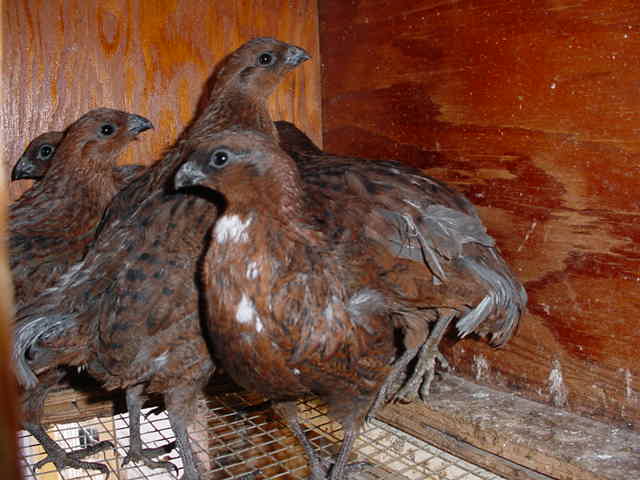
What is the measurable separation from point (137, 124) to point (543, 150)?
146 centimetres

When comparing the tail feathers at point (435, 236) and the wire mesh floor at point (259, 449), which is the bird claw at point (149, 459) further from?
the tail feathers at point (435, 236)

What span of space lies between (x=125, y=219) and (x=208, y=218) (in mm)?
357

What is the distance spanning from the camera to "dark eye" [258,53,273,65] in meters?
2.36

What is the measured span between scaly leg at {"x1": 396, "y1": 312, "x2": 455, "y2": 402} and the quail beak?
5.32ft

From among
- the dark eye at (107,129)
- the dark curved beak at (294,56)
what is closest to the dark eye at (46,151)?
the dark eye at (107,129)

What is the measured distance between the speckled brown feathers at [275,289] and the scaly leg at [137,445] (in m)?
0.58

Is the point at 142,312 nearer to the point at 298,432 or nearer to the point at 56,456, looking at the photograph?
the point at 298,432

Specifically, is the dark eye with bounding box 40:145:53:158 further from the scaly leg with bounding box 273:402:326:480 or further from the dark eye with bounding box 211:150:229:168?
the scaly leg with bounding box 273:402:326:480

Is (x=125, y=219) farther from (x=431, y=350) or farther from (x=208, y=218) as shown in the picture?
(x=431, y=350)

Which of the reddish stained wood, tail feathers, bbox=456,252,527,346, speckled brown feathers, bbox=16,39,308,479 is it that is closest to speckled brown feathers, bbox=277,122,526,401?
tail feathers, bbox=456,252,527,346

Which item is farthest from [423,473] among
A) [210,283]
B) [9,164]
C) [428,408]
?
[9,164]

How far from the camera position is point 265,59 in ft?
7.75

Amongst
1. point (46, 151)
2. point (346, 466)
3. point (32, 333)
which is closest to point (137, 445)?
point (32, 333)

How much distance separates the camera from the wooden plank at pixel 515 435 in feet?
5.37
